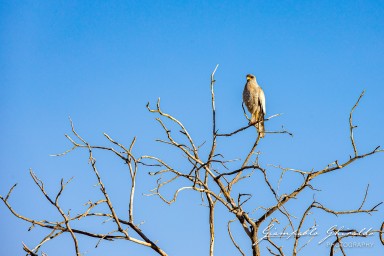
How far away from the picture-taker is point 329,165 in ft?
11.0

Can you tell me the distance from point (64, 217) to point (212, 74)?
4.48ft

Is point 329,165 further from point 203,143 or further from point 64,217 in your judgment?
point 64,217

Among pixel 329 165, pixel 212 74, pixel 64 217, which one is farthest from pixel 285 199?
pixel 64 217

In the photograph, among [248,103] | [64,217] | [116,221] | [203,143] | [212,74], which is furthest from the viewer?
[248,103]

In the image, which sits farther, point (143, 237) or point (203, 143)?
point (203, 143)

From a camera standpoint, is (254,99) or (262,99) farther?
(262,99)

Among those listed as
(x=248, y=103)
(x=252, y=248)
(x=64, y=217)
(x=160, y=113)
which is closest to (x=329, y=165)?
(x=252, y=248)

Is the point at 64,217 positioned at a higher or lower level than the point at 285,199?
lower

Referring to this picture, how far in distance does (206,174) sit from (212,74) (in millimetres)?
770

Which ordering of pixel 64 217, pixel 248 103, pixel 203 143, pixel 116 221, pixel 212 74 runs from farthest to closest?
pixel 248 103
pixel 203 143
pixel 212 74
pixel 116 221
pixel 64 217

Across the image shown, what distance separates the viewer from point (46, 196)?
9.72 feet

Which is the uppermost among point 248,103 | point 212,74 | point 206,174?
point 248,103

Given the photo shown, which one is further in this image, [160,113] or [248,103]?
[248,103]

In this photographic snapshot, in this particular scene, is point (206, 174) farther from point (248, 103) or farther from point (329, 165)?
point (248, 103)
